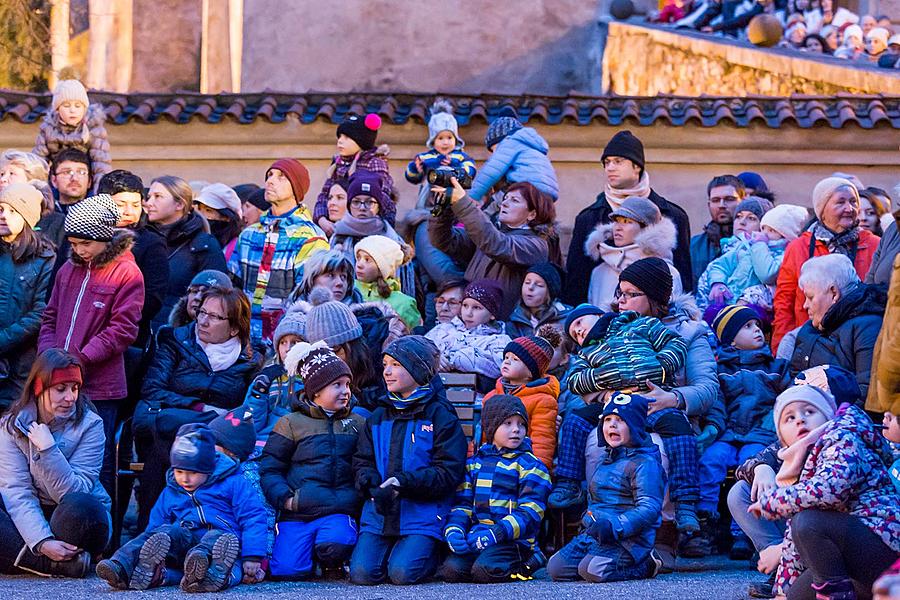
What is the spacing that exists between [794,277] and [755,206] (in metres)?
1.38

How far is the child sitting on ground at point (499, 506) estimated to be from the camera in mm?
8172

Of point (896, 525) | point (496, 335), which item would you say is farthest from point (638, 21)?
point (896, 525)

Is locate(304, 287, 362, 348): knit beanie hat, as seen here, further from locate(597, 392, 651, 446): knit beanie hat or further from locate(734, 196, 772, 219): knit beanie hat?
locate(734, 196, 772, 219): knit beanie hat

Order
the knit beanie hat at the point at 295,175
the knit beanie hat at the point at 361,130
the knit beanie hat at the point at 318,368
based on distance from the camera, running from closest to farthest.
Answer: the knit beanie hat at the point at 318,368, the knit beanie hat at the point at 295,175, the knit beanie hat at the point at 361,130

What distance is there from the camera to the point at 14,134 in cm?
1617

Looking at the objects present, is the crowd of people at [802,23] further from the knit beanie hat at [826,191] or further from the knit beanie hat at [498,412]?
the knit beanie hat at [498,412]

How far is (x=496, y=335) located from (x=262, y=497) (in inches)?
73.1

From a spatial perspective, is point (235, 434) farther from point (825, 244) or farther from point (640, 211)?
point (825, 244)

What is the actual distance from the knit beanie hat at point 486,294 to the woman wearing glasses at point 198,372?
1.31 m

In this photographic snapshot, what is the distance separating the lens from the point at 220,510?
8.31 metres

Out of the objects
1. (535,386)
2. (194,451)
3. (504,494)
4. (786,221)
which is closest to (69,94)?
(194,451)

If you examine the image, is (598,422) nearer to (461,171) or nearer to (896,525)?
(896,525)

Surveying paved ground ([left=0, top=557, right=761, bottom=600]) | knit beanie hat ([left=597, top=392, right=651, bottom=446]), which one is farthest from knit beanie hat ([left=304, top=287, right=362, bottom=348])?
knit beanie hat ([left=597, top=392, right=651, bottom=446])

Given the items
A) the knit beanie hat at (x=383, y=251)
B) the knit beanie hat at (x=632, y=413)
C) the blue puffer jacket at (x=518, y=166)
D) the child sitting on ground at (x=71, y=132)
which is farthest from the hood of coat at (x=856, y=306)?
the child sitting on ground at (x=71, y=132)
